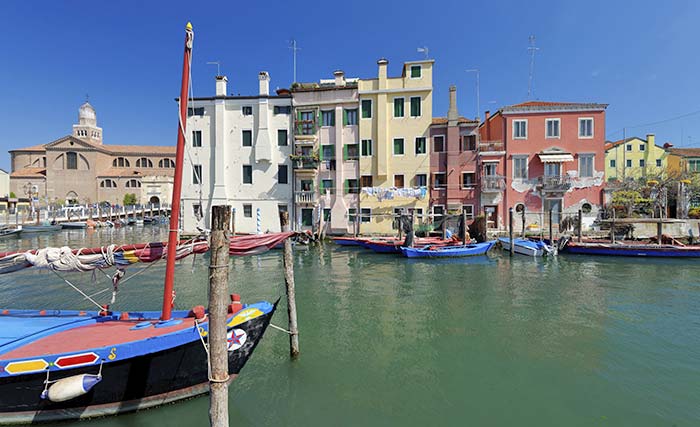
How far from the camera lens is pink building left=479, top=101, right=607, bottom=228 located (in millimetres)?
26719

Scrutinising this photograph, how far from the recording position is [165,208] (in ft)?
187

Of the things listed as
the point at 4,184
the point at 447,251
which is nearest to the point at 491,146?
the point at 447,251

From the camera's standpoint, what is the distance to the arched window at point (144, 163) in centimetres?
6282

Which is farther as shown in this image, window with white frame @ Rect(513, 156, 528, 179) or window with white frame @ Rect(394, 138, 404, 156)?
window with white frame @ Rect(394, 138, 404, 156)

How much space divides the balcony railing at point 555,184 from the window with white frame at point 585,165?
1279mm

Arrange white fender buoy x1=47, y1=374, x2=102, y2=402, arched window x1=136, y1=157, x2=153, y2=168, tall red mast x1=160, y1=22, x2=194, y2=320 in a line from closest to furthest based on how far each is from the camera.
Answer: white fender buoy x1=47, y1=374, x2=102, y2=402 < tall red mast x1=160, y1=22, x2=194, y2=320 < arched window x1=136, y1=157, x2=153, y2=168

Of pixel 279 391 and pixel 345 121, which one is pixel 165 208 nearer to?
pixel 345 121

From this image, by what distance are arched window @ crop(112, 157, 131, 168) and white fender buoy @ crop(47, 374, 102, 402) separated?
69.5 m

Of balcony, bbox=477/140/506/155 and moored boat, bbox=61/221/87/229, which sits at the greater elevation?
balcony, bbox=477/140/506/155

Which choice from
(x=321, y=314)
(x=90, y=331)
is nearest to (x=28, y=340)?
(x=90, y=331)

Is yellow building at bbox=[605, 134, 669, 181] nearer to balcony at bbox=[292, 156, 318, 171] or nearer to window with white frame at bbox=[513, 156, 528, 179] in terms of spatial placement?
window with white frame at bbox=[513, 156, 528, 179]

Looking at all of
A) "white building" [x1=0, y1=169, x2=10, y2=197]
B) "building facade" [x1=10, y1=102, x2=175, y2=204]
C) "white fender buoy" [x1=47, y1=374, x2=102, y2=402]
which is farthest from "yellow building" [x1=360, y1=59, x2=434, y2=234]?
"white building" [x1=0, y1=169, x2=10, y2=197]

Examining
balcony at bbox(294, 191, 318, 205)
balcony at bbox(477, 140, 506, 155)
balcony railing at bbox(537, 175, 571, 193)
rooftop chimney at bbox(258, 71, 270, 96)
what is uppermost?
rooftop chimney at bbox(258, 71, 270, 96)

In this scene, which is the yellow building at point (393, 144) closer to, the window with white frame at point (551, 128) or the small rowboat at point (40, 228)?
the window with white frame at point (551, 128)
